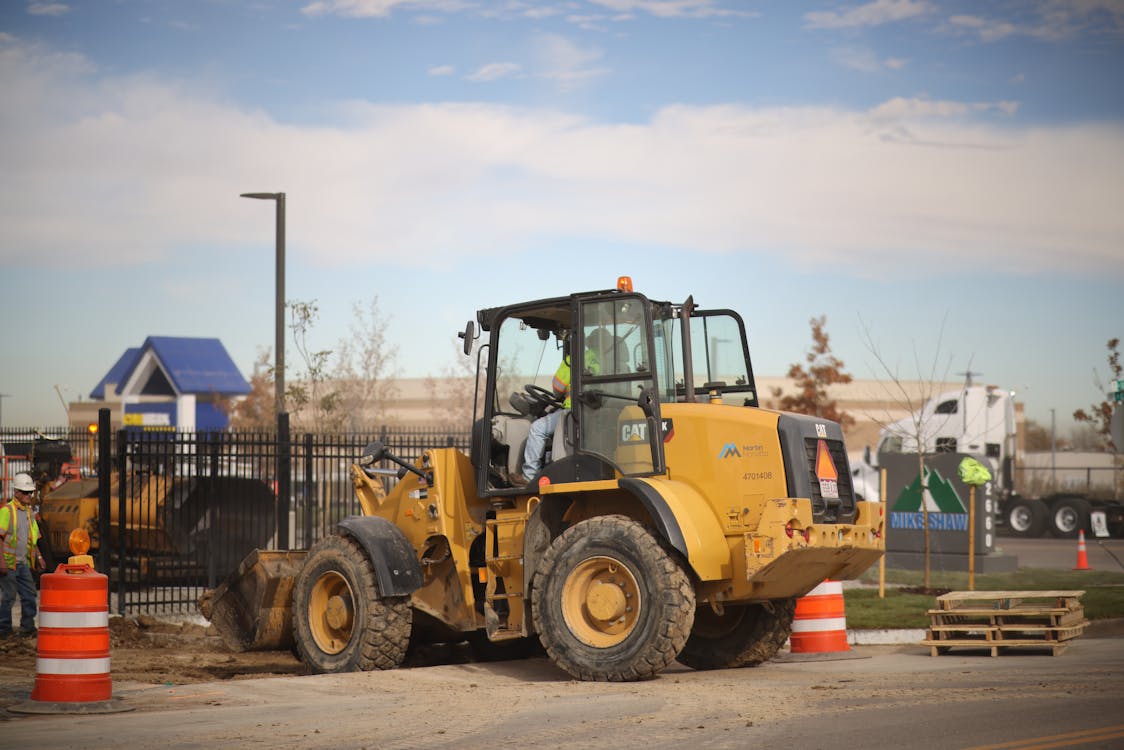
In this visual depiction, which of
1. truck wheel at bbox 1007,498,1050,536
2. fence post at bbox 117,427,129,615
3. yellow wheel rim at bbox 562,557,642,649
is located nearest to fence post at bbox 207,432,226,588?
fence post at bbox 117,427,129,615

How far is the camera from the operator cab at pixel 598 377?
37.3 feet

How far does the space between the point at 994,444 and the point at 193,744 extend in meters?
31.7

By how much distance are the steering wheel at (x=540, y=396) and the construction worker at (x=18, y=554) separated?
22.5 ft

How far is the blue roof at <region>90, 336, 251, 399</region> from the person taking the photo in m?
68.6

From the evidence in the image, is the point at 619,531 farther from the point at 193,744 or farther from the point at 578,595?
the point at 193,744

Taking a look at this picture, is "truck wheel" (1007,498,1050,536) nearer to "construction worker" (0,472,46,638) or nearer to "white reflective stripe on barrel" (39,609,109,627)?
"construction worker" (0,472,46,638)

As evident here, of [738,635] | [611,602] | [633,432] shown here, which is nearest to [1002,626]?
[738,635]

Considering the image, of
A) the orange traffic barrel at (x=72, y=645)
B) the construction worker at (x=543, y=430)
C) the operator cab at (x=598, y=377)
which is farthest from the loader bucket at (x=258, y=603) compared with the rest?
the orange traffic barrel at (x=72, y=645)

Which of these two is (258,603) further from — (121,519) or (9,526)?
(121,519)

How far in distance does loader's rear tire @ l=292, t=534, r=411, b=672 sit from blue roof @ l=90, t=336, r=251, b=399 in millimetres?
56990

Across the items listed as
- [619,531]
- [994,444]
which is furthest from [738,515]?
[994,444]

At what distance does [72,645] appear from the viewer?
395 inches

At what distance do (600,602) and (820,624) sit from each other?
143 inches

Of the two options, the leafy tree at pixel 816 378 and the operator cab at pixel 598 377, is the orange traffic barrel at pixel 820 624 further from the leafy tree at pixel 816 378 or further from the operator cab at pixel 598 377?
the leafy tree at pixel 816 378
